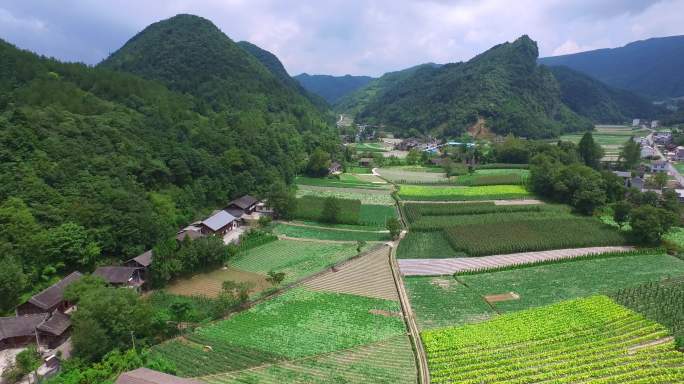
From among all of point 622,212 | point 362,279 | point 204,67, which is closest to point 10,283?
point 362,279

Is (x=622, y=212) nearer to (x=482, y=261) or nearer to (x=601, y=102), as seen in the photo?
(x=482, y=261)

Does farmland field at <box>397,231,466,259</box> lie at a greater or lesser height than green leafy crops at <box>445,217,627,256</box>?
lesser

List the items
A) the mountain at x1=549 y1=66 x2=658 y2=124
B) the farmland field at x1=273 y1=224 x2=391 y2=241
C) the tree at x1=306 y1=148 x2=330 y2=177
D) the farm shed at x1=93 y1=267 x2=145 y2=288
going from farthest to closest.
Answer: 1. the mountain at x1=549 y1=66 x2=658 y2=124
2. the tree at x1=306 y1=148 x2=330 y2=177
3. the farmland field at x1=273 y1=224 x2=391 y2=241
4. the farm shed at x1=93 y1=267 x2=145 y2=288

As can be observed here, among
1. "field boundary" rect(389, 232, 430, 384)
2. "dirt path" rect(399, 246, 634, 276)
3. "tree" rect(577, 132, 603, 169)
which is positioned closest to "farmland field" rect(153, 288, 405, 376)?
"field boundary" rect(389, 232, 430, 384)

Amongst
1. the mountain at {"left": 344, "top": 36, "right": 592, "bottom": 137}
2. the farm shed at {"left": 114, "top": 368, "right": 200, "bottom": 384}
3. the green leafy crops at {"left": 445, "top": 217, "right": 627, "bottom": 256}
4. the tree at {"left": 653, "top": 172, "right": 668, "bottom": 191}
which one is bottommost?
the farm shed at {"left": 114, "top": 368, "right": 200, "bottom": 384}

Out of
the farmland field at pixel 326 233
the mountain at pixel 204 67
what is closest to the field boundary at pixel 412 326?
the farmland field at pixel 326 233

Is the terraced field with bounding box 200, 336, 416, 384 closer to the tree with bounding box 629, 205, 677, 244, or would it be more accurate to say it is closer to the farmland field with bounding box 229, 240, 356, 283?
the farmland field with bounding box 229, 240, 356, 283

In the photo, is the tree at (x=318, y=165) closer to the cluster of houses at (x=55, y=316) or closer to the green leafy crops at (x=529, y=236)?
the green leafy crops at (x=529, y=236)
